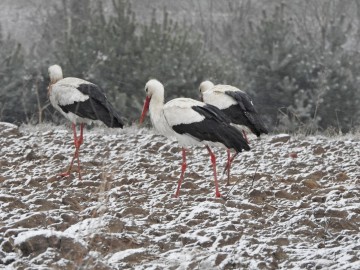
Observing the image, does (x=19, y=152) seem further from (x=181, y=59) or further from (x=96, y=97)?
(x=181, y=59)

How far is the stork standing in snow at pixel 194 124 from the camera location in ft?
19.4

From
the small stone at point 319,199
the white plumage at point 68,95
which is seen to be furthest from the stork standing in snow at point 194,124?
the white plumage at point 68,95

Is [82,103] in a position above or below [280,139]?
above

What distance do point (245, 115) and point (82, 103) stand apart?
170cm

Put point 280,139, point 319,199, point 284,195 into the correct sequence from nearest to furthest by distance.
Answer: point 319,199 < point 284,195 < point 280,139

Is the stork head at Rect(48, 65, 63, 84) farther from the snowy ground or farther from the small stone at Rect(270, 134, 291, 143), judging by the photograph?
the small stone at Rect(270, 134, 291, 143)

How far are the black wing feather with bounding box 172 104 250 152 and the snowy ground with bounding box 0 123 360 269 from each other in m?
0.35

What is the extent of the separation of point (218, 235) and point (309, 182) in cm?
183

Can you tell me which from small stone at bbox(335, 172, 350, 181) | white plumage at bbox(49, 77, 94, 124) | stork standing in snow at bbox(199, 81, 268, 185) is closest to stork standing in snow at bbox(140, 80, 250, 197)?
stork standing in snow at bbox(199, 81, 268, 185)

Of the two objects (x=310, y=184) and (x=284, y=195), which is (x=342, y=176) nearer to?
(x=310, y=184)

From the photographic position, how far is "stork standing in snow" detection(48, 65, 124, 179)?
6965 mm

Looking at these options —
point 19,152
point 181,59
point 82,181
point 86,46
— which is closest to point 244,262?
point 82,181

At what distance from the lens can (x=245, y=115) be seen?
7.07 metres

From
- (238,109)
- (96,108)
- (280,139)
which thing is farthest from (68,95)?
(280,139)
